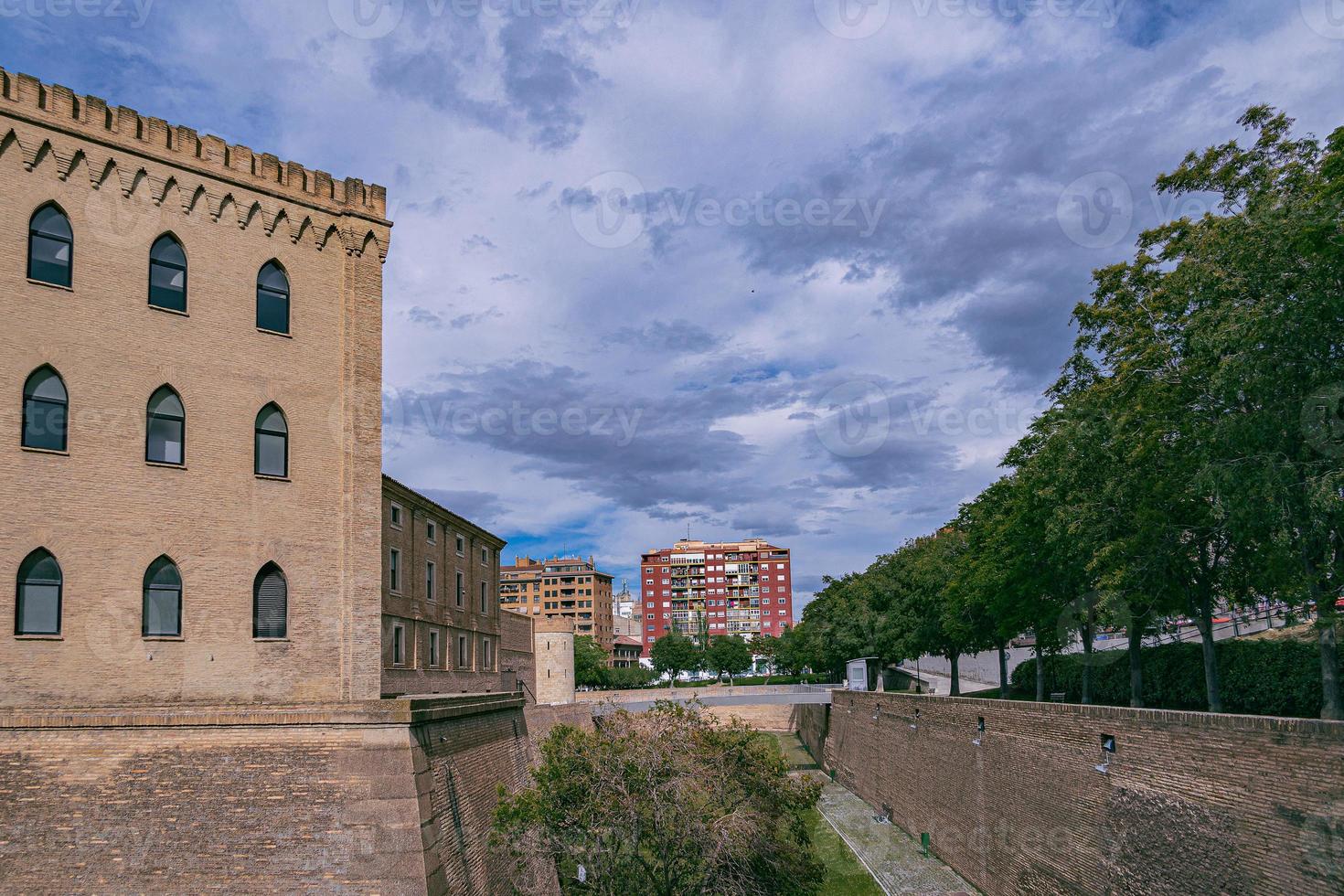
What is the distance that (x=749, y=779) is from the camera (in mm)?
20641

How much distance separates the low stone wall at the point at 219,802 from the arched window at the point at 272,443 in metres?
5.65

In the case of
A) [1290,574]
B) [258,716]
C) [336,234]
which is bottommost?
[258,716]

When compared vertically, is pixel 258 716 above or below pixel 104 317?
below

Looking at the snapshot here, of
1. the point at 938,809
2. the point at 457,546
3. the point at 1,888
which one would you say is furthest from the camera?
the point at 457,546

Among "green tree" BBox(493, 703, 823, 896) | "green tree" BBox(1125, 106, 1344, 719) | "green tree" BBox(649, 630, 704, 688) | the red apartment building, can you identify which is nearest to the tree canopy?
"green tree" BBox(1125, 106, 1344, 719)

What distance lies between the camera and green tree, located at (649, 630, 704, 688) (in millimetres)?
126062

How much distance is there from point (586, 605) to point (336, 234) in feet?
468

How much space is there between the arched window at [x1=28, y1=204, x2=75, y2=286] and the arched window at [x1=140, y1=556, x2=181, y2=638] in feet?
19.7

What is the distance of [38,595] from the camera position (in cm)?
1845

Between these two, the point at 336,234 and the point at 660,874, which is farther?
the point at 336,234

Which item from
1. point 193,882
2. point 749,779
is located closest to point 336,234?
point 193,882

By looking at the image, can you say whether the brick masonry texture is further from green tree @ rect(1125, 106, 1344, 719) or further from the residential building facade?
the residential building facade

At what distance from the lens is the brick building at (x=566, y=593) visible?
162 m

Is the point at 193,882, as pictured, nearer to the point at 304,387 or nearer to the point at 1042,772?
the point at 304,387
